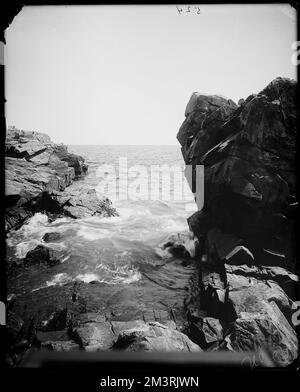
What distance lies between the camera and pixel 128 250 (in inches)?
754

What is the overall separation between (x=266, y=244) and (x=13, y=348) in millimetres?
12384

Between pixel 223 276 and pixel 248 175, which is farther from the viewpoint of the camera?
pixel 248 175

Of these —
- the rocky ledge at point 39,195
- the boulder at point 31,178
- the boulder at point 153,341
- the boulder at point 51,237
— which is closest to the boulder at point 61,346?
the boulder at point 153,341

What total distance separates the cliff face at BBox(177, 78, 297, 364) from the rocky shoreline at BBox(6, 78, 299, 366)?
48 millimetres

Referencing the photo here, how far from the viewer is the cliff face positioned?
9.43 meters

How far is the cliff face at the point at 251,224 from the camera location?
30.9ft

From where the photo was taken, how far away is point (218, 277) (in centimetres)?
1288

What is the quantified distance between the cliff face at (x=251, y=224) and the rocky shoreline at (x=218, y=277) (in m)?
0.05

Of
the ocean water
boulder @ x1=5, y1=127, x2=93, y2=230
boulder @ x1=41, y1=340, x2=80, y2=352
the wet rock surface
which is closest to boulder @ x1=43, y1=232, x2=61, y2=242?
the ocean water

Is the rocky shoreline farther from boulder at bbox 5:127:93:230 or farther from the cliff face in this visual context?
boulder at bbox 5:127:93:230

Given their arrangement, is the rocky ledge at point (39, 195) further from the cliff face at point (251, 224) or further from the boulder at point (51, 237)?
the cliff face at point (251, 224)
